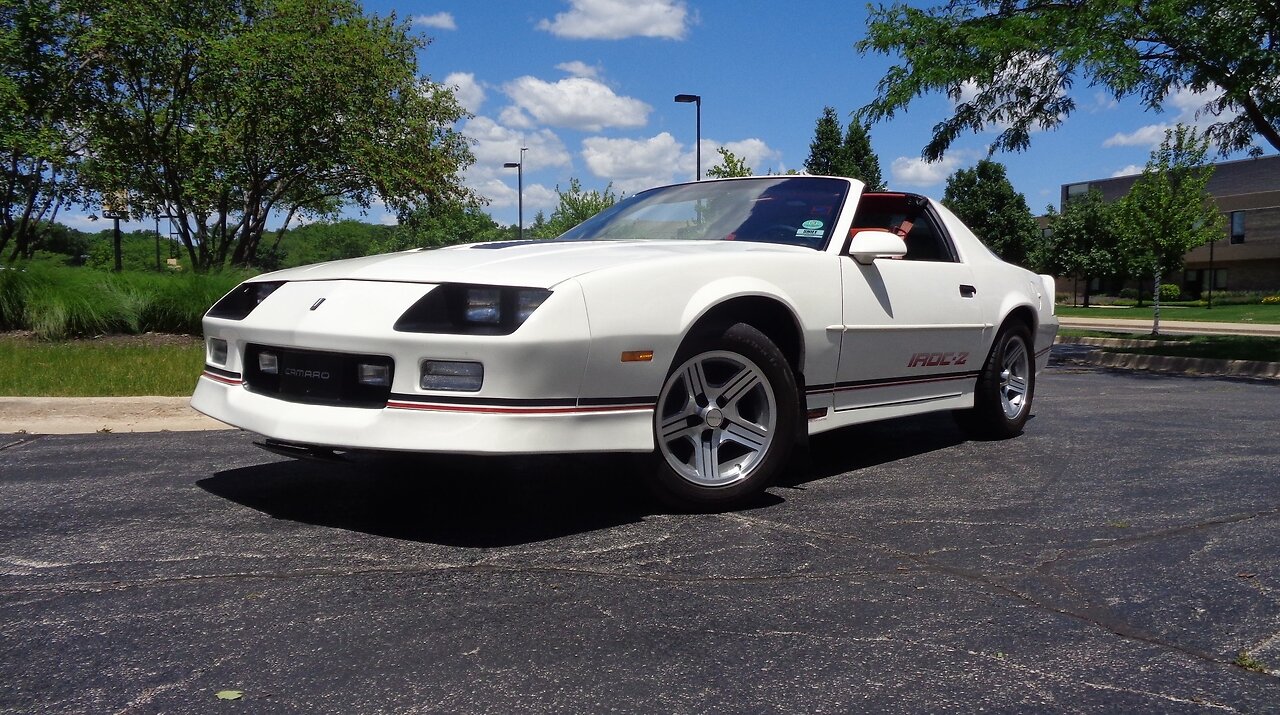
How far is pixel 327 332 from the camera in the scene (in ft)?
11.6

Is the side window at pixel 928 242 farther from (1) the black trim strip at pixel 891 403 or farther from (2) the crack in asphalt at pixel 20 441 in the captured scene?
(2) the crack in asphalt at pixel 20 441

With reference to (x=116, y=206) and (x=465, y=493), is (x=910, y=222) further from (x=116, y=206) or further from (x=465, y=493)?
(x=116, y=206)

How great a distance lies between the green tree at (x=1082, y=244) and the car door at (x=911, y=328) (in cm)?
4634

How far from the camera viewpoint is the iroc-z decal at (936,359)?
5051 millimetres

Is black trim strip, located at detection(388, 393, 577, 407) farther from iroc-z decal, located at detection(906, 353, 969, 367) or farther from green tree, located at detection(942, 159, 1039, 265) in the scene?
green tree, located at detection(942, 159, 1039, 265)

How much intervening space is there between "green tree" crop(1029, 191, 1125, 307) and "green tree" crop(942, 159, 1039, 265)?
Answer: 1.27 metres

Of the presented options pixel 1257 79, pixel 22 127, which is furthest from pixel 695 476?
pixel 22 127

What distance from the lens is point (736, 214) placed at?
4.95m

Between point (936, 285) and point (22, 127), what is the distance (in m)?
14.9

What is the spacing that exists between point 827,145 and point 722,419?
33145 millimetres

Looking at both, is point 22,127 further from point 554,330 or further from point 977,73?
point 554,330

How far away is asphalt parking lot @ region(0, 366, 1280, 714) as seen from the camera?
7.59 ft

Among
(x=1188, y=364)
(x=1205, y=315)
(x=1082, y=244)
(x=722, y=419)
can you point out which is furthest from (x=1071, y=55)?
(x=1082, y=244)

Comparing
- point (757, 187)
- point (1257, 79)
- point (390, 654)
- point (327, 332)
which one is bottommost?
point (390, 654)
